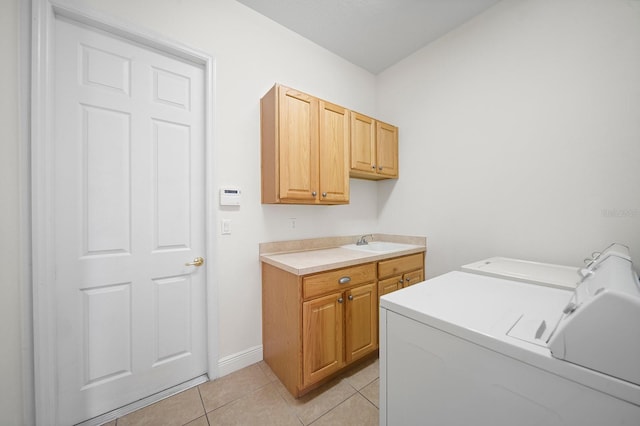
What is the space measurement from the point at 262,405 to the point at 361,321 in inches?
33.1

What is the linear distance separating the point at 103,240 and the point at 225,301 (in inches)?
33.7

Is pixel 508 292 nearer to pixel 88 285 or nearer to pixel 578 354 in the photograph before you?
pixel 578 354

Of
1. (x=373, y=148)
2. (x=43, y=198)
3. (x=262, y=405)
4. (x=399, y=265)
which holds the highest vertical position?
(x=373, y=148)

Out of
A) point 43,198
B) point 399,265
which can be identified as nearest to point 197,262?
point 43,198

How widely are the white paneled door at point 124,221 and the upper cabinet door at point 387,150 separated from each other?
5.33 feet

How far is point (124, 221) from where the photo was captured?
55.8 inches

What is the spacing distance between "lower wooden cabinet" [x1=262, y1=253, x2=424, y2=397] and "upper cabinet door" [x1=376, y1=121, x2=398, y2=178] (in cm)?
99

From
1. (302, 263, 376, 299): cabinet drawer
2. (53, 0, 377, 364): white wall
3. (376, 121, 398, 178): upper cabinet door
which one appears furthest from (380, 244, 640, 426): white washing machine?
(376, 121, 398, 178): upper cabinet door

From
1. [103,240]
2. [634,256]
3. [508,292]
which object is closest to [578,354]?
[508,292]

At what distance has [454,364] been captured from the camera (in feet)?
2.31

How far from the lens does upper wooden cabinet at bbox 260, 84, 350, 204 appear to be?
1710mm

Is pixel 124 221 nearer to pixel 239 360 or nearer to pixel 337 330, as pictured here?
pixel 239 360

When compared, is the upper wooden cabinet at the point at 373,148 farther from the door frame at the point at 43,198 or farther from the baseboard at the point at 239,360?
the door frame at the point at 43,198

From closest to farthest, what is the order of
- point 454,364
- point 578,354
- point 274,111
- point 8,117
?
point 578,354 → point 454,364 → point 8,117 → point 274,111
